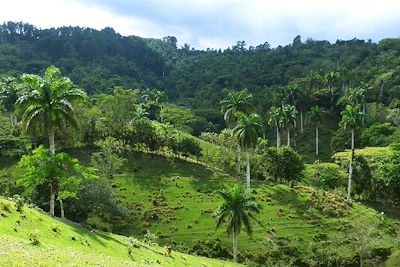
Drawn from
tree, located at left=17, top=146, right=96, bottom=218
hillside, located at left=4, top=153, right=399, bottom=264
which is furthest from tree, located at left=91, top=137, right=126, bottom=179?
tree, located at left=17, top=146, right=96, bottom=218

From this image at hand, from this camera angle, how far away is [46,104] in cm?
5300

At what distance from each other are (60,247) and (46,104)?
23954mm

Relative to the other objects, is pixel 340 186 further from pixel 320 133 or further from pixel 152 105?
pixel 152 105

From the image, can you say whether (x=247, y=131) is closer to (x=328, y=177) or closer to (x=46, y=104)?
(x=328, y=177)

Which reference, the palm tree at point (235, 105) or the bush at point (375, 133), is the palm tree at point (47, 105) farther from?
the bush at point (375, 133)

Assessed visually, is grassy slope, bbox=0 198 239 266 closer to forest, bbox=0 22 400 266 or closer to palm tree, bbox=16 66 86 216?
forest, bbox=0 22 400 266

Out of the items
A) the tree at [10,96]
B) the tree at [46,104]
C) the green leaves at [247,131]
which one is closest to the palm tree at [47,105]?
A: the tree at [46,104]

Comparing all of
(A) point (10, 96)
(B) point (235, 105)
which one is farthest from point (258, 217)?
(A) point (10, 96)

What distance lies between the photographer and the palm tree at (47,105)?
172ft

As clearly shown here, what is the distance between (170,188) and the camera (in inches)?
3816

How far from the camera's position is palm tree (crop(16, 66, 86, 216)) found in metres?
52.4

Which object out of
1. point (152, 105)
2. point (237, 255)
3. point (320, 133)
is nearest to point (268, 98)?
point (320, 133)

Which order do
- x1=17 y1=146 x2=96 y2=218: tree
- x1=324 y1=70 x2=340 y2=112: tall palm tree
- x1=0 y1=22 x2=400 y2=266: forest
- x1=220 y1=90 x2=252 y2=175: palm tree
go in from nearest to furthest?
x1=17 y1=146 x2=96 y2=218: tree
x1=0 y1=22 x2=400 y2=266: forest
x1=220 y1=90 x2=252 y2=175: palm tree
x1=324 y1=70 x2=340 y2=112: tall palm tree

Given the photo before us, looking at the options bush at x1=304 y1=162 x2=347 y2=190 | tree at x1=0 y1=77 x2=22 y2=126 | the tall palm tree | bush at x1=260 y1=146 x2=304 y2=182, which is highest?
the tall palm tree
